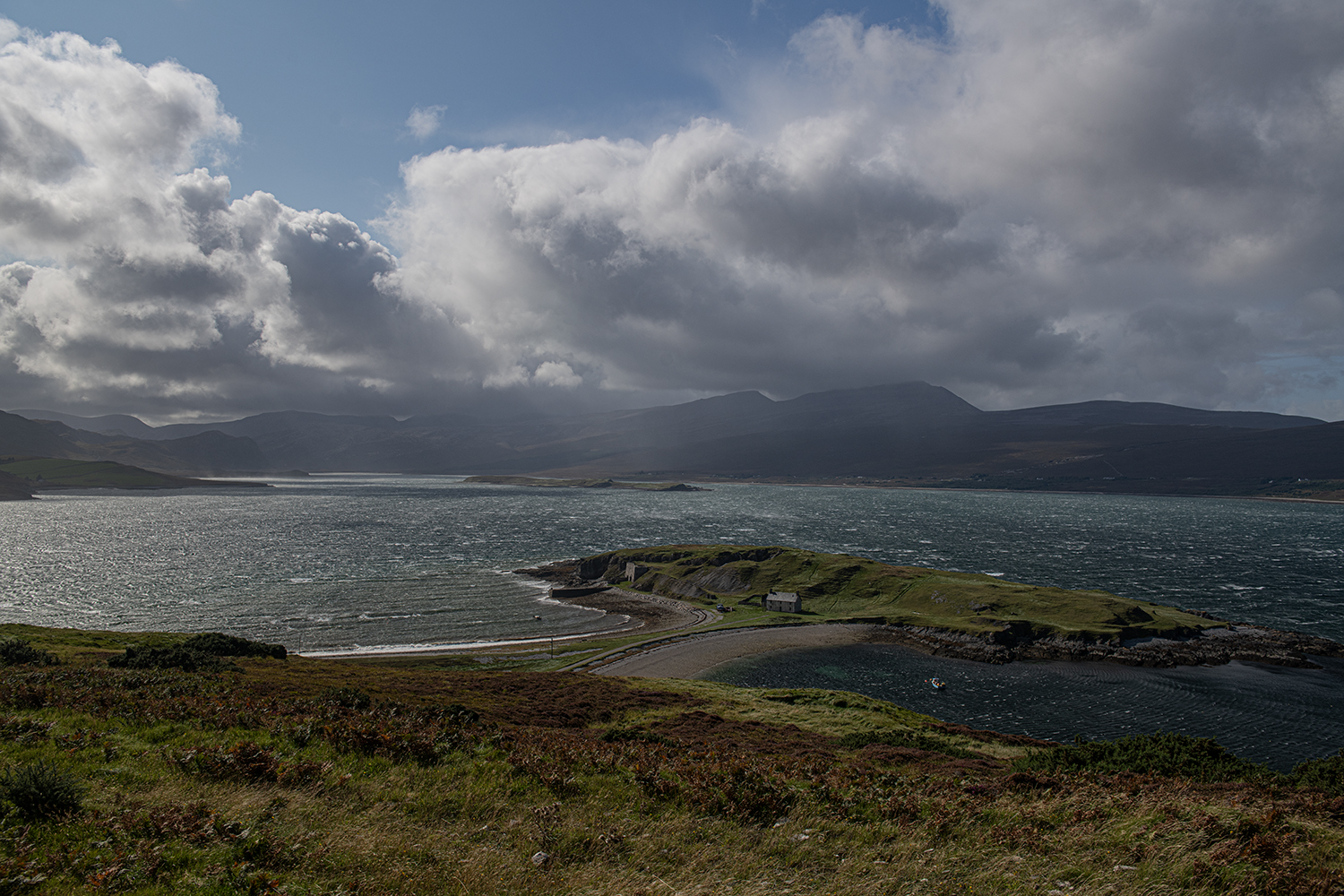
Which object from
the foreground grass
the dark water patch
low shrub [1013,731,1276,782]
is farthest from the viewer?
the dark water patch

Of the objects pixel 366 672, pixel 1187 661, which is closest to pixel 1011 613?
pixel 1187 661

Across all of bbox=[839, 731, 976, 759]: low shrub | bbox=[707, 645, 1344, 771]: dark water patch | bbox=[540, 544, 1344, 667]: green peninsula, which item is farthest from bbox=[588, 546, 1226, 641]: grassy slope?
bbox=[839, 731, 976, 759]: low shrub

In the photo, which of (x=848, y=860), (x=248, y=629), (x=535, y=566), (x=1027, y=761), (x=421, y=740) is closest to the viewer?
(x=848, y=860)

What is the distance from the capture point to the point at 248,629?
282 ft

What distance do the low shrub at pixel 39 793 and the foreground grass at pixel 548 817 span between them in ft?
0.89

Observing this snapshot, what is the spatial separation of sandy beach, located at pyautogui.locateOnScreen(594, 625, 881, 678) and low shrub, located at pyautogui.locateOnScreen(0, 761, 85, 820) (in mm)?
55967

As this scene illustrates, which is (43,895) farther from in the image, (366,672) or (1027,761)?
(366,672)

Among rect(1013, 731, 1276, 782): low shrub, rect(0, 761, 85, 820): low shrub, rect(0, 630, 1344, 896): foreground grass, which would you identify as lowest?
rect(1013, 731, 1276, 782): low shrub

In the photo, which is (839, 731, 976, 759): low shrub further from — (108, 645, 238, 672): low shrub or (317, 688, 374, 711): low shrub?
(108, 645, 238, 672): low shrub

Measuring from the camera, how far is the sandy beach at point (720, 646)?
6900 centimetres

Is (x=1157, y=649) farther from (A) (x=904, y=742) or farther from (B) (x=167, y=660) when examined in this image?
(B) (x=167, y=660)

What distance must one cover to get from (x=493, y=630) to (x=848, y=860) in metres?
83.7

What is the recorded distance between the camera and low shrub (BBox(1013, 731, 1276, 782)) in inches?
1005

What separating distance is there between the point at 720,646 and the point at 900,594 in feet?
125
